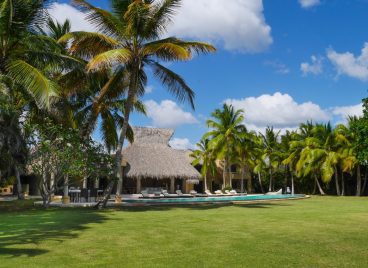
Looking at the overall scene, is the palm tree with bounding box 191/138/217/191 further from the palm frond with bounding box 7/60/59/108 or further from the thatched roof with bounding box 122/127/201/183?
the palm frond with bounding box 7/60/59/108

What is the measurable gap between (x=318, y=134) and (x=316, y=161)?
9.16 feet

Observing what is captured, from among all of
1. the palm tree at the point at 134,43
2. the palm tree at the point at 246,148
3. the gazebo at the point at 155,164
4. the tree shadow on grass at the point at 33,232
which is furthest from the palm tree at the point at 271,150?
the tree shadow on grass at the point at 33,232

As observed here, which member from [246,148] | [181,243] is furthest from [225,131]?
[181,243]

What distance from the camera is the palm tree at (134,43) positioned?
1585 centimetres

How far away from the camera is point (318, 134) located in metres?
33.9

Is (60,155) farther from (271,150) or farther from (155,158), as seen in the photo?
(271,150)

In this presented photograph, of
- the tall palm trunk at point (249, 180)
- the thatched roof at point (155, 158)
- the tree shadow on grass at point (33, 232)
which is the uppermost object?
the thatched roof at point (155, 158)

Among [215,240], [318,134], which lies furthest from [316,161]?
[215,240]

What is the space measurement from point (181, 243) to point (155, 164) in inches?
967

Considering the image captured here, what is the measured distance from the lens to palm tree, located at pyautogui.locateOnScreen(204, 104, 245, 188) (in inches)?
1282

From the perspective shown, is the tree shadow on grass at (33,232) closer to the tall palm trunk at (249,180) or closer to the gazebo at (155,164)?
the gazebo at (155,164)

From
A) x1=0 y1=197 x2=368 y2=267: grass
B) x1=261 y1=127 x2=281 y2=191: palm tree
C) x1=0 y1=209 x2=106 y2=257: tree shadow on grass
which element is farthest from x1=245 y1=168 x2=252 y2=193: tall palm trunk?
x1=0 y1=209 x2=106 y2=257: tree shadow on grass

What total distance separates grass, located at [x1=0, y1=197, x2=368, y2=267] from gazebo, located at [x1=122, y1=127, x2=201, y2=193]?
19146mm

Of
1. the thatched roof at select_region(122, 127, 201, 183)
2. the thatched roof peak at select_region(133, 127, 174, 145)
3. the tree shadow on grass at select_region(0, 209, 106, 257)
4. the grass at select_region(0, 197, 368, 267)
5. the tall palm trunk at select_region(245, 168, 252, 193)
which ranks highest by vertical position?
the thatched roof peak at select_region(133, 127, 174, 145)
